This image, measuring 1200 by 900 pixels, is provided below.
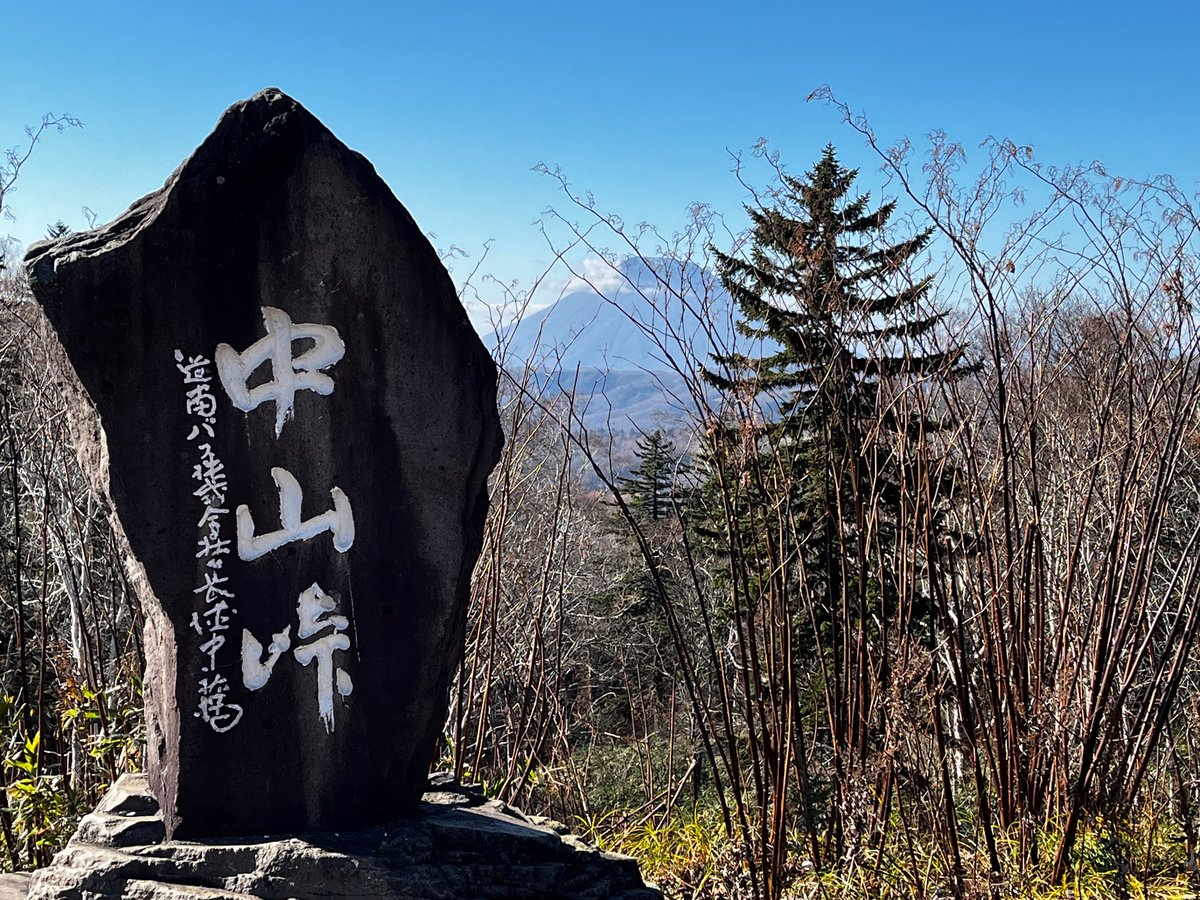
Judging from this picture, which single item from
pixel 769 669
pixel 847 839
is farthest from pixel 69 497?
pixel 847 839

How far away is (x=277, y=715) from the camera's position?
248 centimetres

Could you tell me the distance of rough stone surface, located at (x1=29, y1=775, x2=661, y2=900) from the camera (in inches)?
88.9

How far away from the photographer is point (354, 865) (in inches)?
89.0

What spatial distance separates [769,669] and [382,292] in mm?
1583

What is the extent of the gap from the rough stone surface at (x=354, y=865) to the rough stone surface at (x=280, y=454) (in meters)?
0.12

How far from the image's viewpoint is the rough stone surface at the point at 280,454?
238 centimetres

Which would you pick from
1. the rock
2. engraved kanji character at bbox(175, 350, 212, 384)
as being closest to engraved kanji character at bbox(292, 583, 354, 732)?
engraved kanji character at bbox(175, 350, 212, 384)

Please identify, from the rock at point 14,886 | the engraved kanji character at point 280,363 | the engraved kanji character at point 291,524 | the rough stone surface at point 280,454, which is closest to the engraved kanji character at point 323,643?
the rough stone surface at point 280,454

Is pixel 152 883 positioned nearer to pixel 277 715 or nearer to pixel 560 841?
pixel 277 715

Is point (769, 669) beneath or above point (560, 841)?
above

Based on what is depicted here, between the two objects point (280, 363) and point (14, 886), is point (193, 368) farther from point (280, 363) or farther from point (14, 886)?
point (14, 886)

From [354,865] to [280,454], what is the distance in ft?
3.31

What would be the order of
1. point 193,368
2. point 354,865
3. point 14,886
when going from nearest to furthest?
point 354,865 → point 193,368 → point 14,886

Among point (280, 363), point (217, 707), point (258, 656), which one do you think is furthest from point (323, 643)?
point (280, 363)
